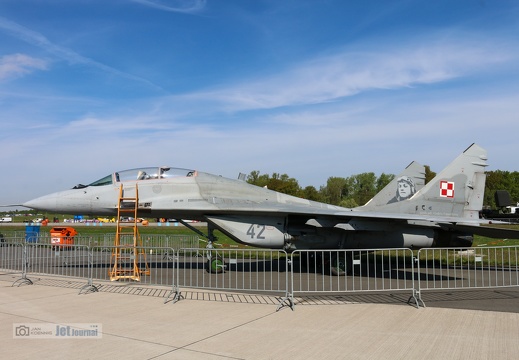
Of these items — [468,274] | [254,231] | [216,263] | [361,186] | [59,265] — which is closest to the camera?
[468,274]

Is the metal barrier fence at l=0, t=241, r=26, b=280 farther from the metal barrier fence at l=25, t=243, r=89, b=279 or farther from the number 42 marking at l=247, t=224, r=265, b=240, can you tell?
the number 42 marking at l=247, t=224, r=265, b=240

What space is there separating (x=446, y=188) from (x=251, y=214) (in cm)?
660

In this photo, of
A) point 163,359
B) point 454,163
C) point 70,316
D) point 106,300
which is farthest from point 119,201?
point 454,163

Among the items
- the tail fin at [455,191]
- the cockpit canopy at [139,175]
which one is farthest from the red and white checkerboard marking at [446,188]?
the cockpit canopy at [139,175]

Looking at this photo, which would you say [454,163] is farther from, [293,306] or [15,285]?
[15,285]

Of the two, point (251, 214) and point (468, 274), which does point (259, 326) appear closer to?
point (251, 214)

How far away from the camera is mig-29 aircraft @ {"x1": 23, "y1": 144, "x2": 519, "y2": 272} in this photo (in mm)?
11438

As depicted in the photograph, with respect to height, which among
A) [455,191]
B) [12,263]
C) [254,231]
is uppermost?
[455,191]

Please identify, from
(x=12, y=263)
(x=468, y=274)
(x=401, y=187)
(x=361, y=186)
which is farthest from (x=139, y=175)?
(x=361, y=186)

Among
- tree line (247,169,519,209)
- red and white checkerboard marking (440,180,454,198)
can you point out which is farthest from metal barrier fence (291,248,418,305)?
tree line (247,169,519,209)

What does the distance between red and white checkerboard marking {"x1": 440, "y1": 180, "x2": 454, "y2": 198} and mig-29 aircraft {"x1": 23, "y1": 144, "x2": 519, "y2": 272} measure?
4.50 ft

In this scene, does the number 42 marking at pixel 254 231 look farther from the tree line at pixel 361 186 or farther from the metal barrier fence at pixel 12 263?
the tree line at pixel 361 186

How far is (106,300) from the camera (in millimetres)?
7672

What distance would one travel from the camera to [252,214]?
11.9 meters
